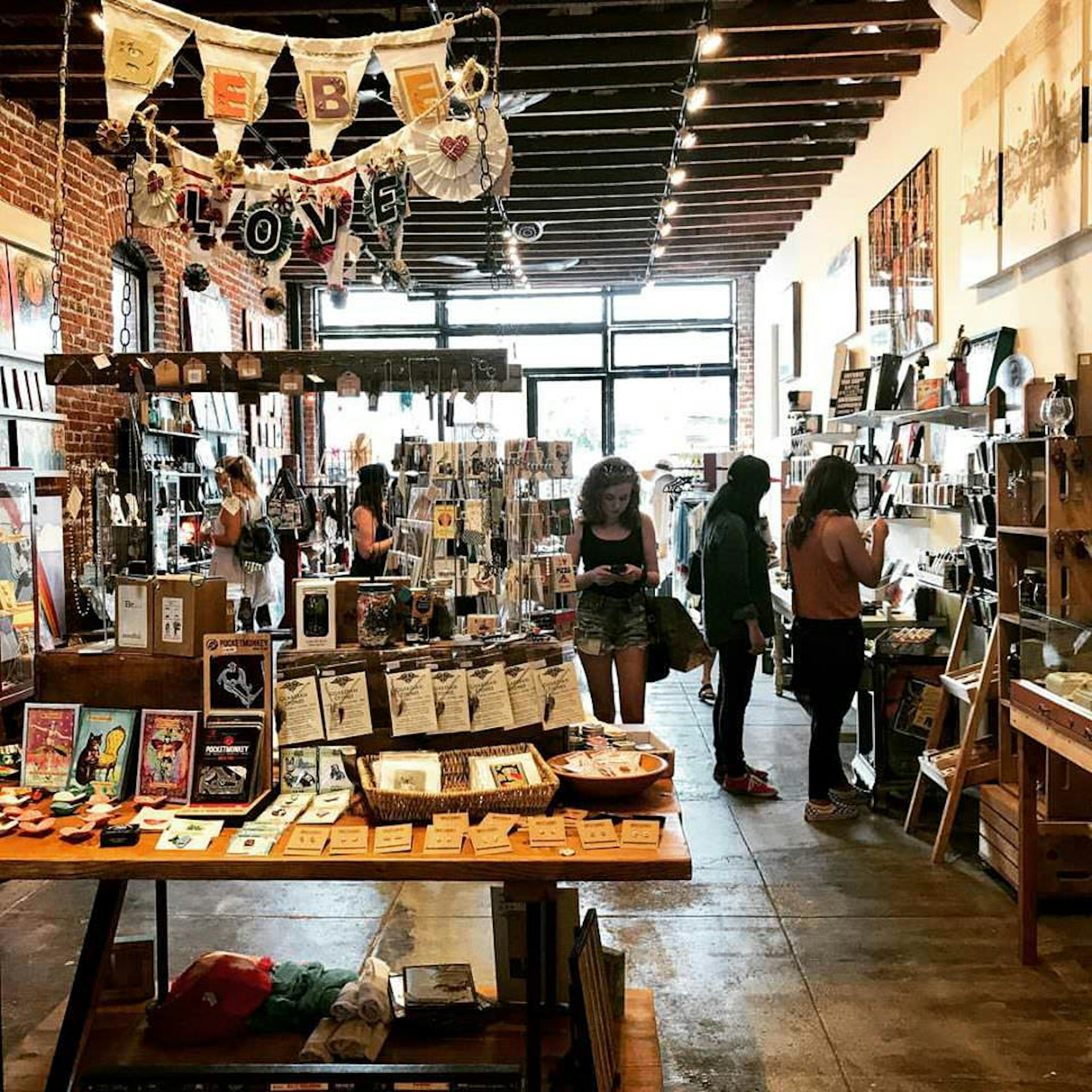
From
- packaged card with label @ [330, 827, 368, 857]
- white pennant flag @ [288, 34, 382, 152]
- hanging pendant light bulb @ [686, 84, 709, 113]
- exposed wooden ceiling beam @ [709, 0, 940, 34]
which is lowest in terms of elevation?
packaged card with label @ [330, 827, 368, 857]

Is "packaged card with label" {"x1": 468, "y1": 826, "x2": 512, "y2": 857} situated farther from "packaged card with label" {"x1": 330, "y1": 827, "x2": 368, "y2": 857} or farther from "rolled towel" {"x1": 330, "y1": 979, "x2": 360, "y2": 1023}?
"rolled towel" {"x1": 330, "y1": 979, "x2": 360, "y2": 1023}

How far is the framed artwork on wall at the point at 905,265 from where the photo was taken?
6.02 metres

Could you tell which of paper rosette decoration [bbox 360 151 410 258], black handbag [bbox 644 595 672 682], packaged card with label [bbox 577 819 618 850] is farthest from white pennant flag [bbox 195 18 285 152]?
black handbag [bbox 644 595 672 682]

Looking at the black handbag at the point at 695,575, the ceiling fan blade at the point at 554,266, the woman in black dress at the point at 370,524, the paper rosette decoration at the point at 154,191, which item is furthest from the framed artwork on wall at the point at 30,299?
the ceiling fan blade at the point at 554,266

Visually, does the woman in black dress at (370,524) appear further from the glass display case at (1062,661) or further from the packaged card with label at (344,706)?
the glass display case at (1062,661)

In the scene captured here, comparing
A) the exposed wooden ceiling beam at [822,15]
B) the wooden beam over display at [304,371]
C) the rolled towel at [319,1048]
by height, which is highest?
the exposed wooden ceiling beam at [822,15]

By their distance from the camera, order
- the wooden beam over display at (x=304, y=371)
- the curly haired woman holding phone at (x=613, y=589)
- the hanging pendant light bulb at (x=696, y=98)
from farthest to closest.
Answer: the hanging pendant light bulb at (x=696, y=98) < the curly haired woman holding phone at (x=613, y=589) < the wooden beam over display at (x=304, y=371)

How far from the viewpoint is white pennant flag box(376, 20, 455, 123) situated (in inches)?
124

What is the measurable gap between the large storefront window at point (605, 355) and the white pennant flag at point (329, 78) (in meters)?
10.1

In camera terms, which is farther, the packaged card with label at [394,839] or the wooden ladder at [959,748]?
the wooden ladder at [959,748]

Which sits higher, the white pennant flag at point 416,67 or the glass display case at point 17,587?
the white pennant flag at point 416,67

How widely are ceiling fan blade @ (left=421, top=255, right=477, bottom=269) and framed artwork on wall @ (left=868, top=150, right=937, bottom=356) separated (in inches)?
181

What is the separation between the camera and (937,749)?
4.75 m

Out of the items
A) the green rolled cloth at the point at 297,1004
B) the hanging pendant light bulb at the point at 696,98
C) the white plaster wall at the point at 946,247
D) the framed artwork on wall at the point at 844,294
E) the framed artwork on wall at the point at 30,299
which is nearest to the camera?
the green rolled cloth at the point at 297,1004
